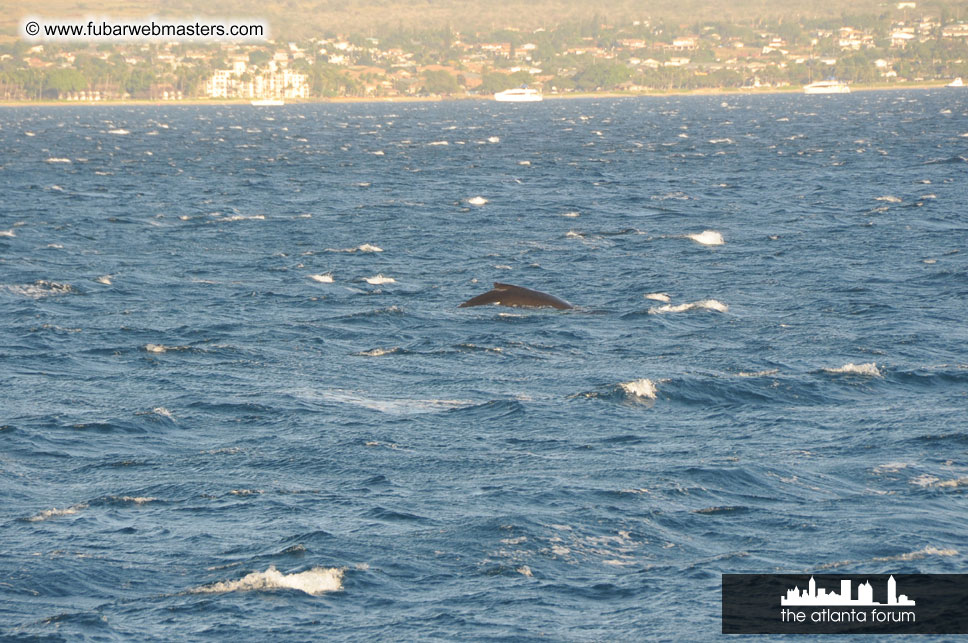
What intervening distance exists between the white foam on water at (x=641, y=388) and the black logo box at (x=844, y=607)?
354 inches

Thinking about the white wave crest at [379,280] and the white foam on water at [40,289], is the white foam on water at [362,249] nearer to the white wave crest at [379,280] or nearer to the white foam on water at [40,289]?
the white wave crest at [379,280]

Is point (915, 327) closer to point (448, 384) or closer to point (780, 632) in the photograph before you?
point (448, 384)

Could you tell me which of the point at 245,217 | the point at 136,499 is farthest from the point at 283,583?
the point at 245,217

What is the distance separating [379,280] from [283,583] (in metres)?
24.5

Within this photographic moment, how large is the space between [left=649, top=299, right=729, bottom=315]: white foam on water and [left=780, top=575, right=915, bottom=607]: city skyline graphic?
1813cm

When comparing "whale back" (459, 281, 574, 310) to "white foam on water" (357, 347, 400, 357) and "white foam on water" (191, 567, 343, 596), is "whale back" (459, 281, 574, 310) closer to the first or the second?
"white foam on water" (357, 347, 400, 357)

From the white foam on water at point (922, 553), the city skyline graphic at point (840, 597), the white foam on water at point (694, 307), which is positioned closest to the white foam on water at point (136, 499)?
the city skyline graphic at point (840, 597)

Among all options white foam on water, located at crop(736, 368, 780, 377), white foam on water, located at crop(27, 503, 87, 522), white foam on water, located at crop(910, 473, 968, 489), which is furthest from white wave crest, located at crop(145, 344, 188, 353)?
white foam on water, located at crop(910, 473, 968, 489)

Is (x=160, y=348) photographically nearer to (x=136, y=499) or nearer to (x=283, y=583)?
(x=136, y=499)

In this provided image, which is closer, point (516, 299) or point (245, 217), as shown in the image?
point (516, 299)

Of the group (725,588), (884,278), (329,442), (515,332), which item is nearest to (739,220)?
(884,278)

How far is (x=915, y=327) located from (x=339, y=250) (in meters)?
22.2

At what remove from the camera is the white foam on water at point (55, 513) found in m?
18.8

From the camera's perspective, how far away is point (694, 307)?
34281mm
